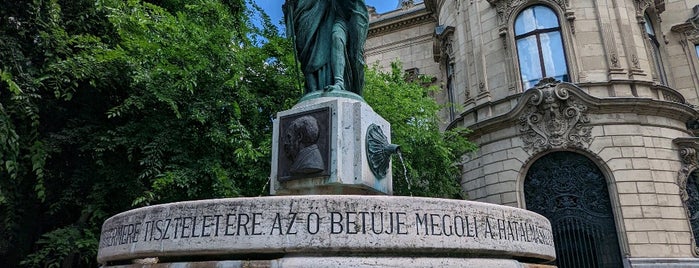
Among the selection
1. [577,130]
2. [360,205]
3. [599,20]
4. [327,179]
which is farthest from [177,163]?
[599,20]

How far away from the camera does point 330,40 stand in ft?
19.7

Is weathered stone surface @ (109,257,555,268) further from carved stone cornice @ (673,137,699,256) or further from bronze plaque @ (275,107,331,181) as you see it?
carved stone cornice @ (673,137,699,256)

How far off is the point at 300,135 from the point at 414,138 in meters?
6.44

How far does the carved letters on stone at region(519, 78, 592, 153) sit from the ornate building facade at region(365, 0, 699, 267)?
0.10ft

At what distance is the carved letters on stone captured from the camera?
1420cm

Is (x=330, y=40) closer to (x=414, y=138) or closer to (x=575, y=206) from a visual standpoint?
(x=414, y=138)

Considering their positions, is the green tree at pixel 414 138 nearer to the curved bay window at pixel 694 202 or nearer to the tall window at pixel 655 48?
the curved bay window at pixel 694 202

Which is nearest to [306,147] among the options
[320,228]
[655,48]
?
Result: [320,228]

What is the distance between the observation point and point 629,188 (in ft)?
43.9

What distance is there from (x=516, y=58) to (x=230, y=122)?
35.5ft

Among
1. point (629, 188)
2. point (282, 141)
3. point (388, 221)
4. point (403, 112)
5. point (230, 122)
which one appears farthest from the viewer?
point (629, 188)

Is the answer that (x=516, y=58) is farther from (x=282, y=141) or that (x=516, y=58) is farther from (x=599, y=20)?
(x=282, y=141)

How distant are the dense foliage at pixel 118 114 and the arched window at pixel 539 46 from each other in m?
7.10

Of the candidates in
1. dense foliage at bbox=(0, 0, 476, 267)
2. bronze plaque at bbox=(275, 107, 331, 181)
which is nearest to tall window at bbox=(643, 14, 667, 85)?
dense foliage at bbox=(0, 0, 476, 267)
